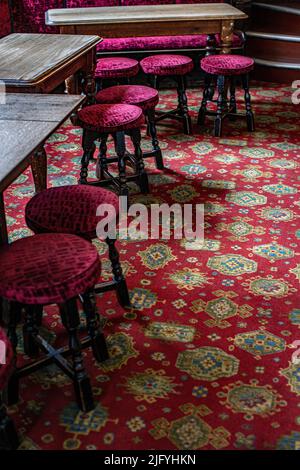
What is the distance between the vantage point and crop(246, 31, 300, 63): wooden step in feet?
19.7

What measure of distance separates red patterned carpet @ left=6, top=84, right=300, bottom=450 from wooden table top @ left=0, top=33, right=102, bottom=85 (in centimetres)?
90

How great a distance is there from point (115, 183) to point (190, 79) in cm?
311

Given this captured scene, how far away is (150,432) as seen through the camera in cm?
190

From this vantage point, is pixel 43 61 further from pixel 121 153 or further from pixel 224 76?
pixel 224 76

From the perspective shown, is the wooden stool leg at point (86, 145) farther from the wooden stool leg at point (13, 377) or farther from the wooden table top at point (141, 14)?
the wooden stool leg at point (13, 377)

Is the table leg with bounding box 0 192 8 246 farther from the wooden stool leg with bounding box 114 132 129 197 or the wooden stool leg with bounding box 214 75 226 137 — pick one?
the wooden stool leg with bounding box 214 75 226 137

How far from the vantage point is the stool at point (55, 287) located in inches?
69.4

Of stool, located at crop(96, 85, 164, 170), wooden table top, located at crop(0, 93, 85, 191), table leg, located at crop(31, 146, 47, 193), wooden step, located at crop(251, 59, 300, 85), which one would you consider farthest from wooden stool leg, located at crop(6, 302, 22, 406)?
wooden step, located at crop(251, 59, 300, 85)

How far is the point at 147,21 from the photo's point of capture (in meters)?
4.28

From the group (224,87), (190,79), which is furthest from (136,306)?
(190,79)

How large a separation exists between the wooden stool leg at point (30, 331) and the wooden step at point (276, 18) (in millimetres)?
5146

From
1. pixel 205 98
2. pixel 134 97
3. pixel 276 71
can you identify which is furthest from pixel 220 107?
pixel 276 71

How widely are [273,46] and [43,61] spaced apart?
3.83 meters

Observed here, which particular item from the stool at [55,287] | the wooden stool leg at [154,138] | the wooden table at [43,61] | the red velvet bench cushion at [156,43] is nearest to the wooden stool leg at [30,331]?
the stool at [55,287]
